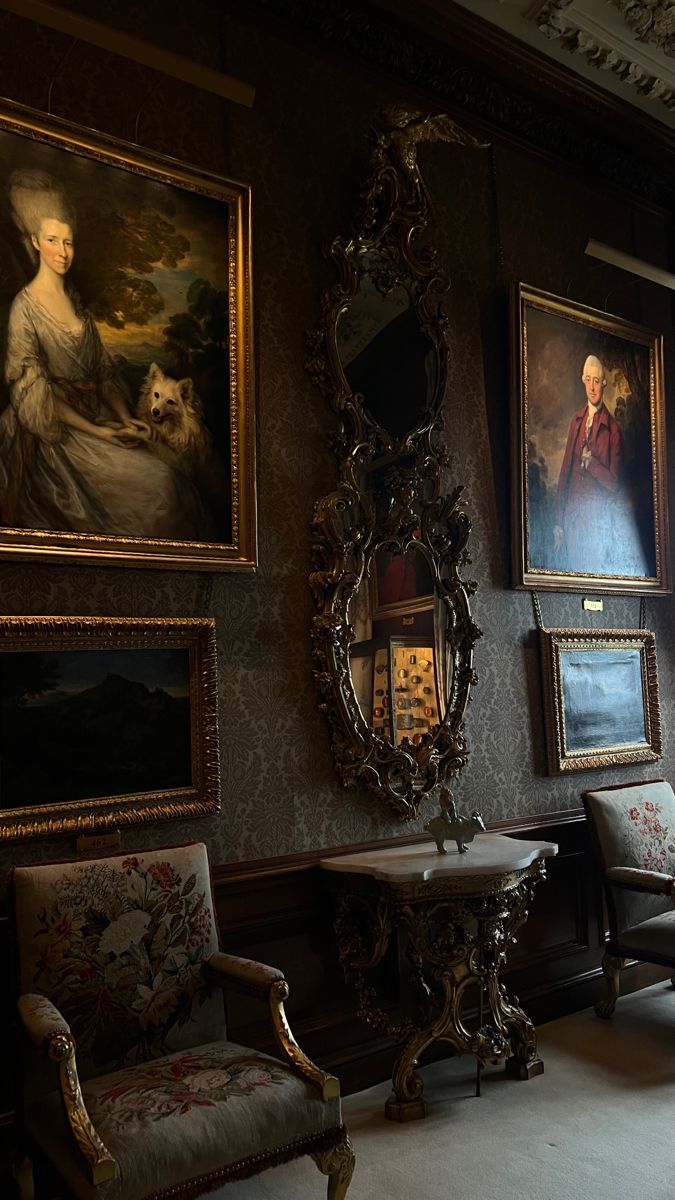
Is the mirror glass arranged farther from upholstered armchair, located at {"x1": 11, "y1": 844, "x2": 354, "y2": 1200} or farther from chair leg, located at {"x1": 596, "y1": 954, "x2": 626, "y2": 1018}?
chair leg, located at {"x1": 596, "y1": 954, "x2": 626, "y2": 1018}

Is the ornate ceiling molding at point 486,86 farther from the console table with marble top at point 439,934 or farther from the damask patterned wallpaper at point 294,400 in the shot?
the console table with marble top at point 439,934

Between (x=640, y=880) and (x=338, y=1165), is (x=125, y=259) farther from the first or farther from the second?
(x=640, y=880)

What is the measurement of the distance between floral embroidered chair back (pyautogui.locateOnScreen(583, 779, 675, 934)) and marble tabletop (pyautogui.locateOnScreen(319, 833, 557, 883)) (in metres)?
0.76

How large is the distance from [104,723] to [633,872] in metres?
2.47

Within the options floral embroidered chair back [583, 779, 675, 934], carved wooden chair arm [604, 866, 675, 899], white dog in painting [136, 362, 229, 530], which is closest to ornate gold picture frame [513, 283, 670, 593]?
floral embroidered chair back [583, 779, 675, 934]

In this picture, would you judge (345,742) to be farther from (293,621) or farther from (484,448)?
(484,448)

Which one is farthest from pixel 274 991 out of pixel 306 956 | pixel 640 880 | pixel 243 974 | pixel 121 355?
pixel 121 355

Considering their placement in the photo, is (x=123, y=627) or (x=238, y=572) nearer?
(x=123, y=627)

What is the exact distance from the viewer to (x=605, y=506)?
16.2 feet

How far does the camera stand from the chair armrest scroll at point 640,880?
402 cm

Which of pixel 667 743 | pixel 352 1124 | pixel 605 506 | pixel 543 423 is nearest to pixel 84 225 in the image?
pixel 543 423

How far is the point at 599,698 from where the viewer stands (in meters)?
4.79

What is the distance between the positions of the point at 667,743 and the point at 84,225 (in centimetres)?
395

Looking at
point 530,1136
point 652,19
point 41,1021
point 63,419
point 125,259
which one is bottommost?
point 530,1136
